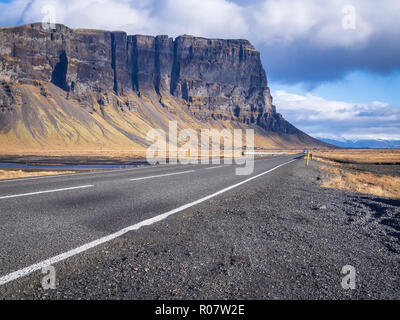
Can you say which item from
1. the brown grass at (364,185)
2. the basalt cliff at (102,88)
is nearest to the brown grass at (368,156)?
the brown grass at (364,185)

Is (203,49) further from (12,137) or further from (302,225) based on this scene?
(302,225)

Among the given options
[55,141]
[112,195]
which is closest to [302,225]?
[112,195]

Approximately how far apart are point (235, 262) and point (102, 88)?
497 ft

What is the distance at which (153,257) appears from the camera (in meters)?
3.26

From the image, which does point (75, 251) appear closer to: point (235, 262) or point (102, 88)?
point (235, 262)

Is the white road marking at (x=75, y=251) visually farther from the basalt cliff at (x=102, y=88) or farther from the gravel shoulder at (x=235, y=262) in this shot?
the basalt cliff at (x=102, y=88)

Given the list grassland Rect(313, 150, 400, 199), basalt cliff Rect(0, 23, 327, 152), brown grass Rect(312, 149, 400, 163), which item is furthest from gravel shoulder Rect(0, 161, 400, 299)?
basalt cliff Rect(0, 23, 327, 152)

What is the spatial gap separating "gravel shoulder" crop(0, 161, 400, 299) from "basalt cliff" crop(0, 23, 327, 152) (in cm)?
9168

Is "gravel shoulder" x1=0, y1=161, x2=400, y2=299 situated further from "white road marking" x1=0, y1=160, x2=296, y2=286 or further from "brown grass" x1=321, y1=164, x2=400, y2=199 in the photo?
"brown grass" x1=321, y1=164, x2=400, y2=199

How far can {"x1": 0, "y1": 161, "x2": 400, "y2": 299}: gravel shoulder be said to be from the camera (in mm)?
2527

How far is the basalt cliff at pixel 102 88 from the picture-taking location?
100 meters

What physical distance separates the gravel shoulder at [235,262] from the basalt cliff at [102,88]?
9168 cm
